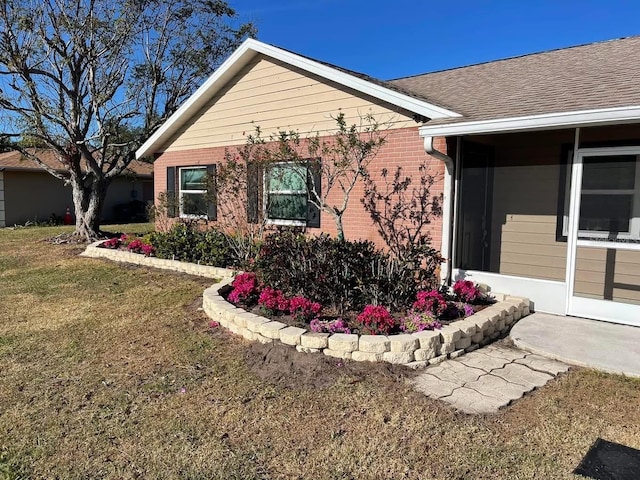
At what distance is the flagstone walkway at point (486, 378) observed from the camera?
11.9ft

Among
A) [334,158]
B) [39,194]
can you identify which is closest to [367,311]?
[334,158]

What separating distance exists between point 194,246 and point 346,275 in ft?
16.8

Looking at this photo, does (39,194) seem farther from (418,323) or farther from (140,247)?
(418,323)

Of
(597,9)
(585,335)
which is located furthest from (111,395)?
(597,9)

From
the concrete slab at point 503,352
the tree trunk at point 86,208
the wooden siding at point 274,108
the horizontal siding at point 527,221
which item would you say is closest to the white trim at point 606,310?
the horizontal siding at point 527,221

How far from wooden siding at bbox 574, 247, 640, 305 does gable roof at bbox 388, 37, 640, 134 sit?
1.77 m

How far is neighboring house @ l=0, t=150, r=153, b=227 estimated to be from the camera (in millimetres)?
19281

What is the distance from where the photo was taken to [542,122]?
5.00 m

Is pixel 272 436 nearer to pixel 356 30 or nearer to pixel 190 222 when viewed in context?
pixel 190 222

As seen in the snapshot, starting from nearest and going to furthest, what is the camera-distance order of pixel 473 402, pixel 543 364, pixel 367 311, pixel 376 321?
pixel 473 402 < pixel 543 364 < pixel 376 321 < pixel 367 311

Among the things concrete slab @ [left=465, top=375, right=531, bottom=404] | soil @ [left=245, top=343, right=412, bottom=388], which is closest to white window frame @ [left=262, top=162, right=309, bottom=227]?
soil @ [left=245, top=343, right=412, bottom=388]

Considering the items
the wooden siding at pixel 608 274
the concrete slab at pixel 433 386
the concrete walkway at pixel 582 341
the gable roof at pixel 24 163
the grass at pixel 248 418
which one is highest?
the gable roof at pixel 24 163

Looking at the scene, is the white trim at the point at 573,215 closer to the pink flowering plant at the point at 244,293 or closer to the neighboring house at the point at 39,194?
the pink flowering plant at the point at 244,293

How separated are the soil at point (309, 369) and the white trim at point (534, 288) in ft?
8.84
